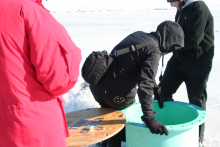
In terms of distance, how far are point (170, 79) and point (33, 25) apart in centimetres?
216

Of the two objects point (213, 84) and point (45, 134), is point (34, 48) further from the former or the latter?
point (213, 84)

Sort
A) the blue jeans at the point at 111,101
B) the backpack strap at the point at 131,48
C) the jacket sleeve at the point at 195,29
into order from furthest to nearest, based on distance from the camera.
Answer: the jacket sleeve at the point at 195,29 → the blue jeans at the point at 111,101 → the backpack strap at the point at 131,48

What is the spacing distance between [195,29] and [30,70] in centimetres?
191

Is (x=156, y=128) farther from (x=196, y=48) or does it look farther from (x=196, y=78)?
(x=196, y=48)

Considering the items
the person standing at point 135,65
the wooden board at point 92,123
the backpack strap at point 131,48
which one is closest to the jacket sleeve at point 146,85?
the person standing at point 135,65

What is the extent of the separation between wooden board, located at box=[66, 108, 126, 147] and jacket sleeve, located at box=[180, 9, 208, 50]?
3.46ft

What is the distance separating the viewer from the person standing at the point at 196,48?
2.46m

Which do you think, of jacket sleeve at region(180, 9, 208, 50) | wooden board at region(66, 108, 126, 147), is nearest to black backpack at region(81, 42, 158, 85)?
wooden board at region(66, 108, 126, 147)

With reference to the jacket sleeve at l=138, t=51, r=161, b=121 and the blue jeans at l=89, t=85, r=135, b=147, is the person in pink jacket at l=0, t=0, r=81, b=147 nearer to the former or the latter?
the jacket sleeve at l=138, t=51, r=161, b=121

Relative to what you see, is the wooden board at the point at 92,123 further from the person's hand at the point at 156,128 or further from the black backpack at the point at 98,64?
the black backpack at the point at 98,64

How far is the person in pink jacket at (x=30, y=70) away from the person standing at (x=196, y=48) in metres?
1.72

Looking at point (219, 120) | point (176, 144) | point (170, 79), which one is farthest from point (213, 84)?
point (176, 144)

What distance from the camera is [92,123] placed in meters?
2.07

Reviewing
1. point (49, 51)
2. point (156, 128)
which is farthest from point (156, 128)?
point (49, 51)
